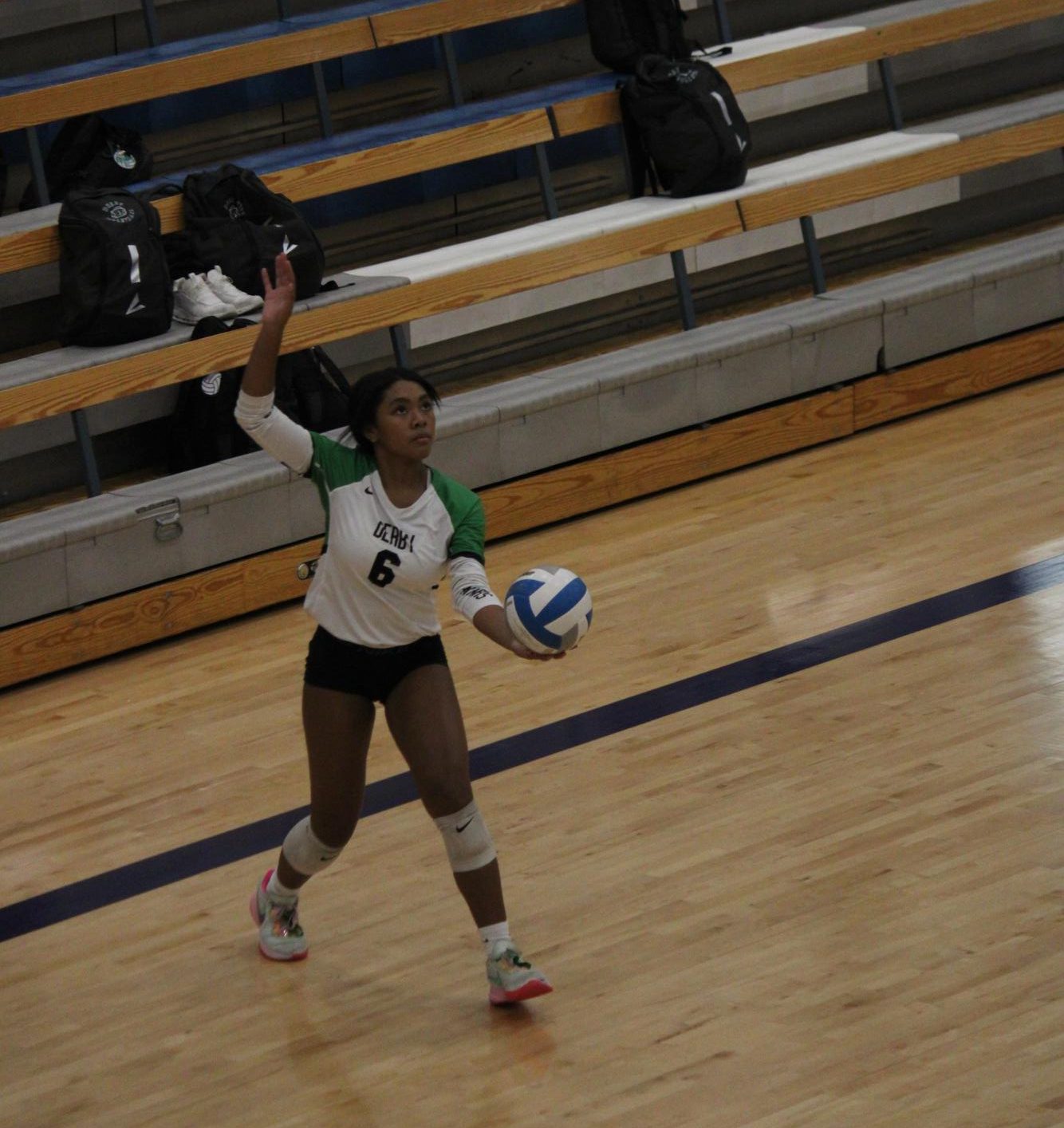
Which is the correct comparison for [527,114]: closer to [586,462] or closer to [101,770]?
[586,462]

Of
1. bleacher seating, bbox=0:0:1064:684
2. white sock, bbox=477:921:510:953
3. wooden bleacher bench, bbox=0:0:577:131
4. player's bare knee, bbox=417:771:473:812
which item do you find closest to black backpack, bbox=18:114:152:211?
wooden bleacher bench, bbox=0:0:577:131

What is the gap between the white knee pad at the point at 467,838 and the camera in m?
3.15

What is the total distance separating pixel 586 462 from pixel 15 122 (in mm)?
2075

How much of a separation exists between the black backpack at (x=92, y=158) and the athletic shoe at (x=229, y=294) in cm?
72

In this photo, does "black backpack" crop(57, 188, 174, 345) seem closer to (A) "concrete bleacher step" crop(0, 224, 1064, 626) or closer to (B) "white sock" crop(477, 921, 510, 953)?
(A) "concrete bleacher step" crop(0, 224, 1064, 626)

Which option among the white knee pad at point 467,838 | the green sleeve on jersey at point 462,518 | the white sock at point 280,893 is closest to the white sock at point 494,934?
the white knee pad at point 467,838

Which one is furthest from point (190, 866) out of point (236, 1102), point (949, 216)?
point (949, 216)

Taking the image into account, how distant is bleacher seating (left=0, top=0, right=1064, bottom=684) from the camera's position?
5281 mm

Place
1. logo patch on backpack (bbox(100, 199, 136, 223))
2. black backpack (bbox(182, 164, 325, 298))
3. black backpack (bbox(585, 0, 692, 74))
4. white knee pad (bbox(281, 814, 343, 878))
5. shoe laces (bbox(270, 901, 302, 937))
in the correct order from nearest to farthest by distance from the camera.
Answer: white knee pad (bbox(281, 814, 343, 878)) < shoe laces (bbox(270, 901, 302, 937)) < logo patch on backpack (bbox(100, 199, 136, 223)) < black backpack (bbox(182, 164, 325, 298)) < black backpack (bbox(585, 0, 692, 74))

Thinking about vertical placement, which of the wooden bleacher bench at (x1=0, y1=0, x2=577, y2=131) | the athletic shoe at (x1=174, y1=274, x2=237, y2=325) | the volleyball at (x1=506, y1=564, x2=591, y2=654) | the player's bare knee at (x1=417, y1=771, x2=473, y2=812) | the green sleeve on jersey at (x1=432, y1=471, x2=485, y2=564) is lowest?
the player's bare knee at (x1=417, y1=771, x2=473, y2=812)

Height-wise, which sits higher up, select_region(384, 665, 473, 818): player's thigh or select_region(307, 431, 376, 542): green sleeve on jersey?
select_region(307, 431, 376, 542): green sleeve on jersey

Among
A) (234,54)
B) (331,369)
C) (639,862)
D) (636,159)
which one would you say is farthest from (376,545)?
(636,159)

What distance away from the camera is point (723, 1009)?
3062 mm

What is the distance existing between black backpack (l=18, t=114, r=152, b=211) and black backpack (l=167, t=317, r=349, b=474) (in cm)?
93
